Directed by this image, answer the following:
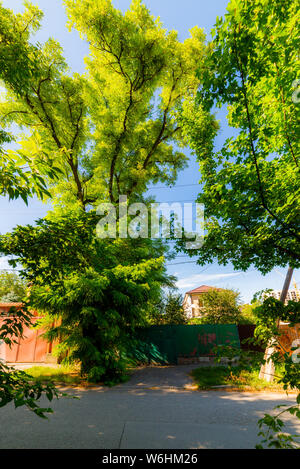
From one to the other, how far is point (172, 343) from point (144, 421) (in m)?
7.51

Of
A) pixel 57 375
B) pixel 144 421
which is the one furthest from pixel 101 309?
pixel 144 421

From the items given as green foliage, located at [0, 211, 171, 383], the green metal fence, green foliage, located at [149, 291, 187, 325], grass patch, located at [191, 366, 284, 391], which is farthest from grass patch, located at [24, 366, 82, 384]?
green foliage, located at [149, 291, 187, 325]

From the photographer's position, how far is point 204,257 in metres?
7.89

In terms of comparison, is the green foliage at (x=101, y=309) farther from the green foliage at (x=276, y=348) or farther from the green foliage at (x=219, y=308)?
the green foliage at (x=219, y=308)

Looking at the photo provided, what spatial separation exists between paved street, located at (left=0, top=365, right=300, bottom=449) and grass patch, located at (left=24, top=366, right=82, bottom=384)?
122 cm

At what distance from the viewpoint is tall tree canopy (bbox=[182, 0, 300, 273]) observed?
6.60ft

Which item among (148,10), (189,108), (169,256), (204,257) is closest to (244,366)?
(204,257)

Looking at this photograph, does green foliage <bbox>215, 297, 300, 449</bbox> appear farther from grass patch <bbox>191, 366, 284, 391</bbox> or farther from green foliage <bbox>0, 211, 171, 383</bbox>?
grass patch <bbox>191, 366, 284, 391</bbox>

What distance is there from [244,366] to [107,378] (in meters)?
7.31

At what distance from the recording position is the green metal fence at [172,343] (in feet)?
35.9

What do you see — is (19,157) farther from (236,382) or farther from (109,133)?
(109,133)

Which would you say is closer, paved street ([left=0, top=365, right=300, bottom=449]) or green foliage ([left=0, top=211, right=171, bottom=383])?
paved street ([left=0, top=365, right=300, bottom=449])

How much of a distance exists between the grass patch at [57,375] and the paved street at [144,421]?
1.22 metres
